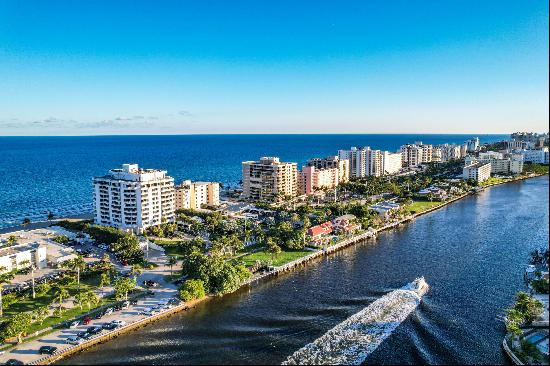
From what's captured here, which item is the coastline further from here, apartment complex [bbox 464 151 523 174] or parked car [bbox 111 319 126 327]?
apartment complex [bbox 464 151 523 174]

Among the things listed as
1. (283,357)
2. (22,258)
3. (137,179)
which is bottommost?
(283,357)

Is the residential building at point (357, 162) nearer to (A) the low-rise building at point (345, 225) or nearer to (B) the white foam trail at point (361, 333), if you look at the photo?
(A) the low-rise building at point (345, 225)

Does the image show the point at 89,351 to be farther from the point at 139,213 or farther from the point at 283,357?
the point at 139,213

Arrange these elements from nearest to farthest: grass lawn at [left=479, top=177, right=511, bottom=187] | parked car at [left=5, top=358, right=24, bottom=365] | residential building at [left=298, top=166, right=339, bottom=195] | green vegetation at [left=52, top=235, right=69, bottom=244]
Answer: parked car at [left=5, top=358, right=24, bottom=365] → green vegetation at [left=52, top=235, right=69, bottom=244] → residential building at [left=298, top=166, right=339, bottom=195] → grass lawn at [left=479, top=177, right=511, bottom=187]

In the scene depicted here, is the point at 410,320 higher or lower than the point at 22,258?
lower

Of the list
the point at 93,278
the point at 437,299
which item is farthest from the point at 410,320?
the point at 93,278

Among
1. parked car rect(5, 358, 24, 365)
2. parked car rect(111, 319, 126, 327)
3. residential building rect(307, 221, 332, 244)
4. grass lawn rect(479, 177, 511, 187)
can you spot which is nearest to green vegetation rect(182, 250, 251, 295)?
parked car rect(111, 319, 126, 327)

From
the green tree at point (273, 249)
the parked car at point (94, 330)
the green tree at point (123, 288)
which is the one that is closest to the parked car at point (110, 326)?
the parked car at point (94, 330)
